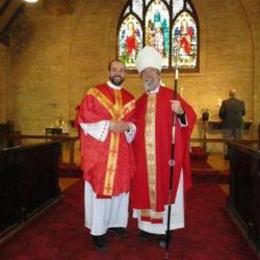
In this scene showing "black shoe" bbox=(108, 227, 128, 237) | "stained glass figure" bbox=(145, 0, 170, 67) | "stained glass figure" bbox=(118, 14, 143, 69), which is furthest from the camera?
"stained glass figure" bbox=(118, 14, 143, 69)

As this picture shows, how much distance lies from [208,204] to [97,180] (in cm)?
283

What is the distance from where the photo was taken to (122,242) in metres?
4.76

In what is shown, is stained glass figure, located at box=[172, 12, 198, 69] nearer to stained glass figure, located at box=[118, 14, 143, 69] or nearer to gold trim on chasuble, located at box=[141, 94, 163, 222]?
stained glass figure, located at box=[118, 14, 143, 69]

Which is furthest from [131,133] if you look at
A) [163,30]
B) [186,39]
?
[163,30]

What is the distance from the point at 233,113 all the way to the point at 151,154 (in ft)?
25.0

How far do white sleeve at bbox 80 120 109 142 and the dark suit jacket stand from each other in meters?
7.94

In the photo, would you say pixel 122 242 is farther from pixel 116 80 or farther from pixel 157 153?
pixel 116 80

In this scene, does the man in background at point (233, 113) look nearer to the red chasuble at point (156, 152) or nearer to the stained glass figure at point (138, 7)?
the stained glass figure at point (138, 7)

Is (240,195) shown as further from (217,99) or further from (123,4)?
(123,4)

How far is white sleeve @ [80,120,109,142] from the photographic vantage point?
4555 mm

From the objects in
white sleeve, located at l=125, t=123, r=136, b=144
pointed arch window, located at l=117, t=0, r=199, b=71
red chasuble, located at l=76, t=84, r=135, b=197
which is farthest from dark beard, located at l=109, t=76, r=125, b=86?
pointed arch window, located at l=117, t=0, r=199, b=71

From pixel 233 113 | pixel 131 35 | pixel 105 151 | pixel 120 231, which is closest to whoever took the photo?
pixel 105 151

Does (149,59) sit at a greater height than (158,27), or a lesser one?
lesser

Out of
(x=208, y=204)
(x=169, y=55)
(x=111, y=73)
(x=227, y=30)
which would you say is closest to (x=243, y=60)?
(x=227, y=30)
